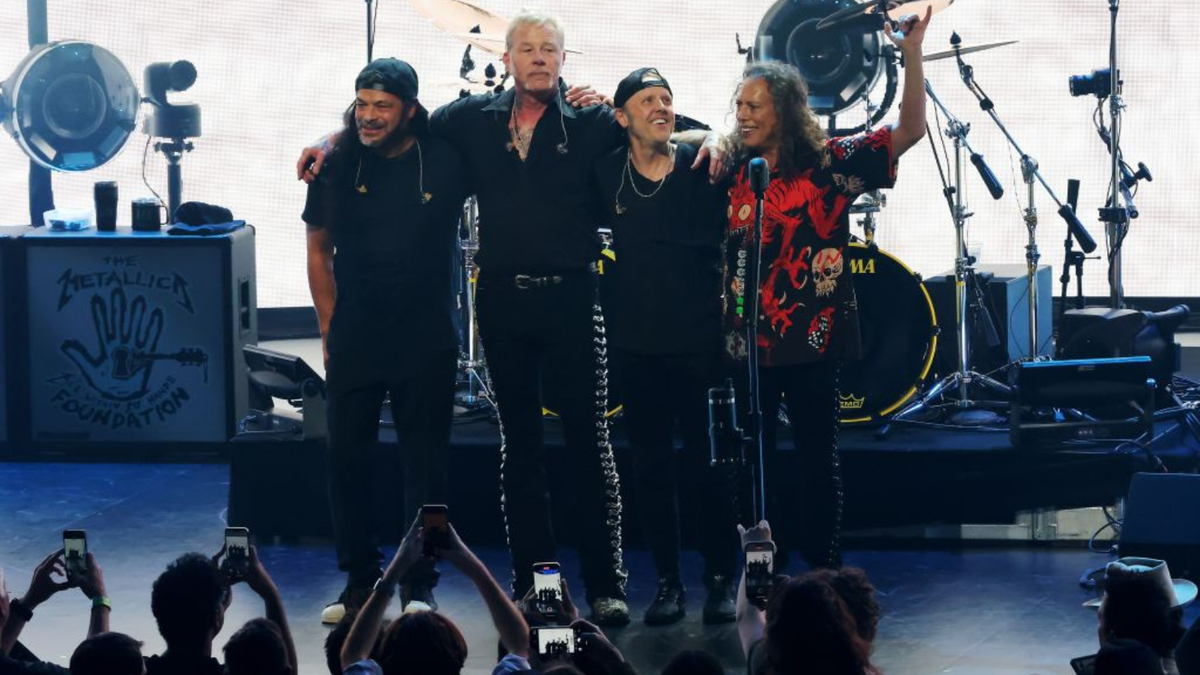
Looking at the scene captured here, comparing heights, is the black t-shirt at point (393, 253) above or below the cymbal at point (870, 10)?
below

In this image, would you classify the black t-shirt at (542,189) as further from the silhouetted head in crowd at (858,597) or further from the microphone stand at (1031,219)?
the microphone stand at (1031,219)

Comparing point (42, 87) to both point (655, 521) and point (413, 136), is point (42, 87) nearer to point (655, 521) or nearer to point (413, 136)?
point (413, 136)

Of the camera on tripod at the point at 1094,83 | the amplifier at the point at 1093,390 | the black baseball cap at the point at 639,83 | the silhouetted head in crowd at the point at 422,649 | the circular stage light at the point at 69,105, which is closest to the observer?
the silhouetted head in crowd at the point at 422,649

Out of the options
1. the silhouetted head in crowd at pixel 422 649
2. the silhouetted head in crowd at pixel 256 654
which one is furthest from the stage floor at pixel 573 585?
the silhouetted head in crowd at pixel 422 649

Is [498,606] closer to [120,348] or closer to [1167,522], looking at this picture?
[1167,522]

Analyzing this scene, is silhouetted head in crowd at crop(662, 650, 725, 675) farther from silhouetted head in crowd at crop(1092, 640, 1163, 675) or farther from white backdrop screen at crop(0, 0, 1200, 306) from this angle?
white backdrop screen at crop(0, 0, 1200, 306)

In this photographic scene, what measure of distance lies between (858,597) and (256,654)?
3.77ft

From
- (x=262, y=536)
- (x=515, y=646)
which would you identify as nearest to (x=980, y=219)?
(x=262, y=536)

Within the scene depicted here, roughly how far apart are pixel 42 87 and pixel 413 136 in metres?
3.54

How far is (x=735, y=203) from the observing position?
18.1 feet

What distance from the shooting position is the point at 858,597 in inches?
146

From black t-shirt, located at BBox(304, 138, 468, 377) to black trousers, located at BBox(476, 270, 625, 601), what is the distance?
0.16 m

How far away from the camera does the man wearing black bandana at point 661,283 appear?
17.7 ft

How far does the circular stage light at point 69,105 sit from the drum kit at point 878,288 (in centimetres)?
161
